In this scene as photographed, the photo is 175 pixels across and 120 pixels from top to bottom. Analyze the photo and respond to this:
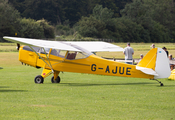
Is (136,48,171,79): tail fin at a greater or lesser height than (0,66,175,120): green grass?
greater

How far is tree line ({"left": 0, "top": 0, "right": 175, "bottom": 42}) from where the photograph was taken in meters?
83.0

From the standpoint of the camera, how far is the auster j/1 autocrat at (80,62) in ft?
39.7

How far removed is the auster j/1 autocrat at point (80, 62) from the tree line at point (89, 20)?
6513 cm

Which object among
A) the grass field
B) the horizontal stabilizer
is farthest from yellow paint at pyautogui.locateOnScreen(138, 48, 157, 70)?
the grass field

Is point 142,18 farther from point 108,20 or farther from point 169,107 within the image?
point 169,107

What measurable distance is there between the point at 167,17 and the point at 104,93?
12929cm

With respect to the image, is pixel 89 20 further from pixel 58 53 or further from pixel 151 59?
pixel 151 59

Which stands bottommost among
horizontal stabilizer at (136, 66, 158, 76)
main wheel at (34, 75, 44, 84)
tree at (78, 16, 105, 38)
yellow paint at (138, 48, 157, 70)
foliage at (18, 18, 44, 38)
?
main wheel at (34, 75, 44, 84)

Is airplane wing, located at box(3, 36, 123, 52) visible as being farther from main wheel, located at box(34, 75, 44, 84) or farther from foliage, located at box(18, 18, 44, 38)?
foliage, located at box(18, 18, 44, 38)

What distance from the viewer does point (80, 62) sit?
1355 cm

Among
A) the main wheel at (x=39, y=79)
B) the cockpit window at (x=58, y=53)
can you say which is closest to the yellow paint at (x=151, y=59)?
the cockpit window at (x=58, y=53)

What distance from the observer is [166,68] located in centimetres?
1198

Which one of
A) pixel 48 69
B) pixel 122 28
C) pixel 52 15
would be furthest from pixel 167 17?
pixel 48 69

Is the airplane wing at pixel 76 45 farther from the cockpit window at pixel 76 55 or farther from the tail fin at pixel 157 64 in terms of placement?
the tail fin at pixel 157 64
